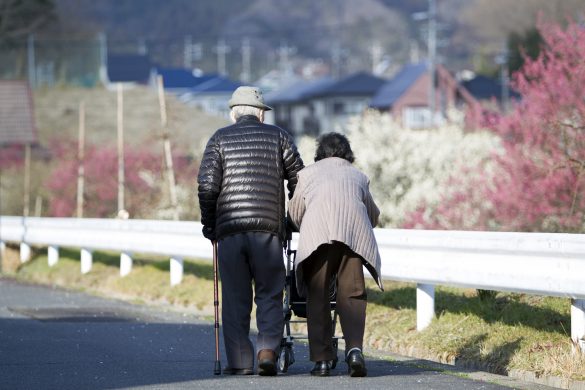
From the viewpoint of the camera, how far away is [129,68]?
124500mm

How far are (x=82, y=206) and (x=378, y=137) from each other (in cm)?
705

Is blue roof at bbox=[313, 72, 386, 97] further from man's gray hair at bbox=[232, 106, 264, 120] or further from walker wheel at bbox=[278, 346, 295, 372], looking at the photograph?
walker wheel at bbox=[278, 346, 295, 372]

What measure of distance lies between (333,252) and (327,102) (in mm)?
97221

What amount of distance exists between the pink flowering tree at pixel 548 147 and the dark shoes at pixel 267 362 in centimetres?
671

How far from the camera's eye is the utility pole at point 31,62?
247 feet

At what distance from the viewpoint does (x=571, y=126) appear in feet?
46.8

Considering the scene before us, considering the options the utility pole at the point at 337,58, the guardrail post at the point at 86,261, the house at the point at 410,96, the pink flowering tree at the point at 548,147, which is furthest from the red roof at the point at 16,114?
the utility pole at the point at 337,58

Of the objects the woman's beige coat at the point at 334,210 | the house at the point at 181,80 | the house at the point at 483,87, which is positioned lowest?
the woman's beige coat at the point at 334,210

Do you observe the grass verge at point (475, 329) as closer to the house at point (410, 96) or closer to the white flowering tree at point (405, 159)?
the white flowering tree at point (405, 159)

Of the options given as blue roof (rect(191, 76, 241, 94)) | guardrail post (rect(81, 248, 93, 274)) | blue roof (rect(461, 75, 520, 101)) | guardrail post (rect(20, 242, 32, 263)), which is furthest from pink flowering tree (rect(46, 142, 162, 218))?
blue roof (rect(191, 76, 241, 94))

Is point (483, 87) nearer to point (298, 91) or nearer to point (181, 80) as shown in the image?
point (298, 91)

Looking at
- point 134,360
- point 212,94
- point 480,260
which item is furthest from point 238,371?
point 212,94

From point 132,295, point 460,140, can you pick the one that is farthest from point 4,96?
point 132,295

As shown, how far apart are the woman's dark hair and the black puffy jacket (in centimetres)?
18
